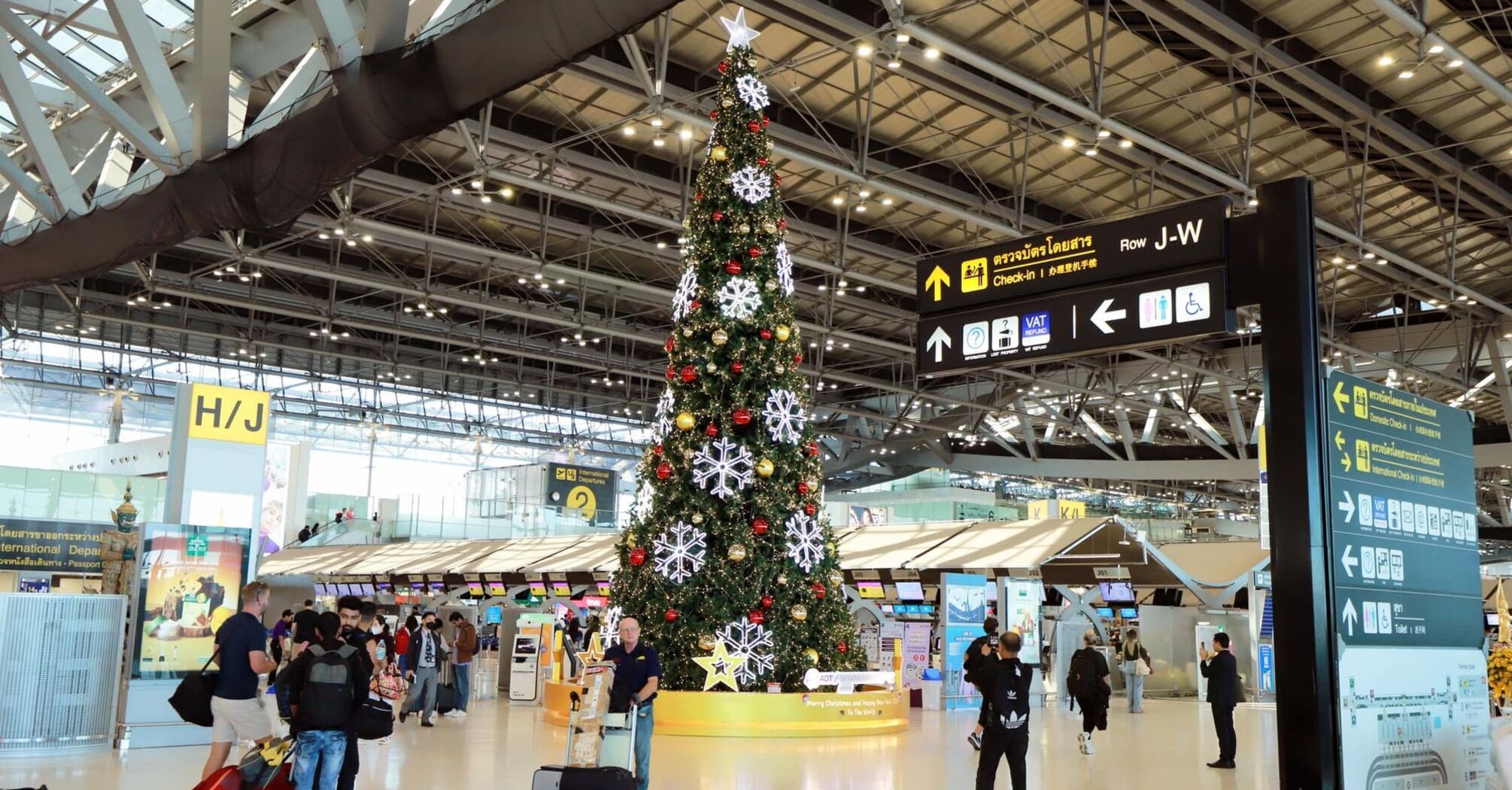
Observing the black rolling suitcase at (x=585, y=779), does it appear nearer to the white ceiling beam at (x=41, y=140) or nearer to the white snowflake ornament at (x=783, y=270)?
the white snowflake ornament at (x=783, y=270)

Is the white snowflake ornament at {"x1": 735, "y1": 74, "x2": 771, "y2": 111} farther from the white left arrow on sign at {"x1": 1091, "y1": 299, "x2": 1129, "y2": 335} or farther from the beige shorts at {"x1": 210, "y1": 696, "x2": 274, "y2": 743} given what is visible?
the beige shorts at {"x1": 210, "y1": 696, "x2": 274, "y2": 743}

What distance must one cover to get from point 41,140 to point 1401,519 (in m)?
11.1

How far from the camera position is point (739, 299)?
12656 millimetres

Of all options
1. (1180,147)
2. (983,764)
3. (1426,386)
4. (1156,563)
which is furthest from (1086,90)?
(1426,386)

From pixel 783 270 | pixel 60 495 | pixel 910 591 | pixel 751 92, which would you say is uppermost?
pixel 751 92

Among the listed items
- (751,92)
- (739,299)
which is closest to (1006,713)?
(739,299)

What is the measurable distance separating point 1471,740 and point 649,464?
27.4 feet

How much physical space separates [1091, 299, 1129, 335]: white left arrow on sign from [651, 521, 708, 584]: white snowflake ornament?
273 inches

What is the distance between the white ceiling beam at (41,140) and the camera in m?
10.3

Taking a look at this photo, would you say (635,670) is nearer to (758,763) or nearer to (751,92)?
(758,763)

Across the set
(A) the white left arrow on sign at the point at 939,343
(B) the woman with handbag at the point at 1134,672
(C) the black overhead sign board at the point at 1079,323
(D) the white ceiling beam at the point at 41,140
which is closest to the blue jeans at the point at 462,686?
(D) the white ceiling beam at the point at 41,140

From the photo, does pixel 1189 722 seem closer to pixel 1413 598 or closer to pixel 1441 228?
pixel 1441 228

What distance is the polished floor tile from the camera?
9.13m

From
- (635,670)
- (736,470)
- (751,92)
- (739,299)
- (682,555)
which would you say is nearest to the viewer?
(635,670)
